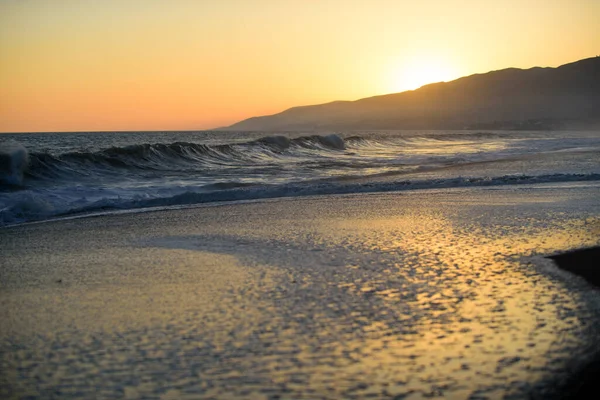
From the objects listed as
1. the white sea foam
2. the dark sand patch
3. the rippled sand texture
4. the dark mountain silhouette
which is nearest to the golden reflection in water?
the rippled sand texture

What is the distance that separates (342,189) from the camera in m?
14.5

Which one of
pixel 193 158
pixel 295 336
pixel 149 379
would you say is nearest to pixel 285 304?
pixel 295 336

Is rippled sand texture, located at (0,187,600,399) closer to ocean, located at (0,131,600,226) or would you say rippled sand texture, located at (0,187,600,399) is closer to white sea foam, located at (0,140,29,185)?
ocean, located at (0,131,600,226)

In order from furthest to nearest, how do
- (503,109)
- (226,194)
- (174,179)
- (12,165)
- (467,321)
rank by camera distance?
(503,109), (174,179), (12,165), (226,194), (467,321)

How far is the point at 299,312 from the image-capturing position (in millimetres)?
4496

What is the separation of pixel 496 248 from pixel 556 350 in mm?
3150

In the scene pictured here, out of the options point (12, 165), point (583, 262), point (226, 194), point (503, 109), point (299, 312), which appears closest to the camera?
point (299, 312)

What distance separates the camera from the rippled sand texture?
3.33 meters

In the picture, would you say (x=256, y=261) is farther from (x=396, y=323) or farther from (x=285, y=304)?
(x=396, y=323)

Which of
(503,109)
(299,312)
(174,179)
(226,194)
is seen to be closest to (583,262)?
(299,312)

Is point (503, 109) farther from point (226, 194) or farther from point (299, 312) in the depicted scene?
point (299, 312)

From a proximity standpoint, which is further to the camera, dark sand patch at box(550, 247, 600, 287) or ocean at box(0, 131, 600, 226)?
ocean at box(0, 131, 600, 226)

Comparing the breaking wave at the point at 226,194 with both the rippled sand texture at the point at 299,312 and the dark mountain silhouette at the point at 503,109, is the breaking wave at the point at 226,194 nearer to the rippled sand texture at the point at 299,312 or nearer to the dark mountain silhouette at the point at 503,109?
the rippled sand texture at the point at 299,312

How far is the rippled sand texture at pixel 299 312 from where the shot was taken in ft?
10.9
